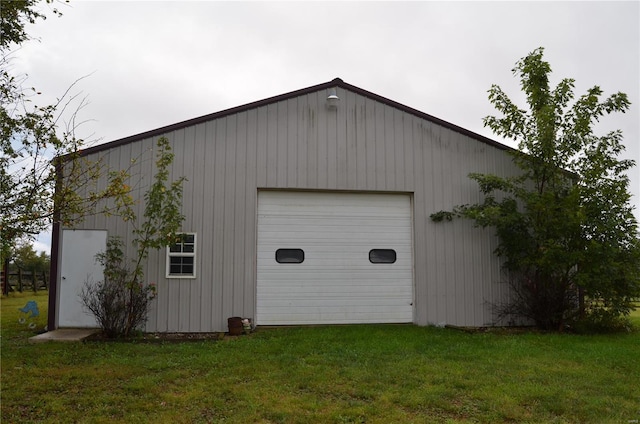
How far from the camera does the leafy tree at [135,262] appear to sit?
8711mm

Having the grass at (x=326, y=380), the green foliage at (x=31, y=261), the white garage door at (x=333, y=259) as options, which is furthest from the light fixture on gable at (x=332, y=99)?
the green foliage at (x=31, y=261)

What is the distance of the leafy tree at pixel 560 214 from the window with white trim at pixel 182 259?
16.9ft

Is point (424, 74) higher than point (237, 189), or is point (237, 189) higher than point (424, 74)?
point (424, 74)

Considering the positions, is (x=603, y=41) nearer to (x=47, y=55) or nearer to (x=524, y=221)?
(x=524, y=221)

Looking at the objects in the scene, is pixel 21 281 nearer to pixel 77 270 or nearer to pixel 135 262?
pixel 77 270

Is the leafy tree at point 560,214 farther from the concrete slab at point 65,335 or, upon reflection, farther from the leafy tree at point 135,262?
the concrete slab at point 65,335

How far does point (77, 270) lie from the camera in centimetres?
962

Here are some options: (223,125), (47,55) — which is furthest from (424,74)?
(47,55)

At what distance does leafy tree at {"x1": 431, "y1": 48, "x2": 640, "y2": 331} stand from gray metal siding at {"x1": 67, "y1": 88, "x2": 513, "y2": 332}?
0.52 m

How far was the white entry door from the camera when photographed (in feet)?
31.2

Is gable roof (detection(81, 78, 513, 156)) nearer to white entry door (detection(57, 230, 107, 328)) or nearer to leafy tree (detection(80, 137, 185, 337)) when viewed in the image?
leafy tree (detection(80, 137, 185, 337))

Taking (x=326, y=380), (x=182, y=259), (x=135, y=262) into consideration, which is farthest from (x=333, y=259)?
(x=326, y=380)

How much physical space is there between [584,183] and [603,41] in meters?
3.37

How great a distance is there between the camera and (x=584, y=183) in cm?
967
